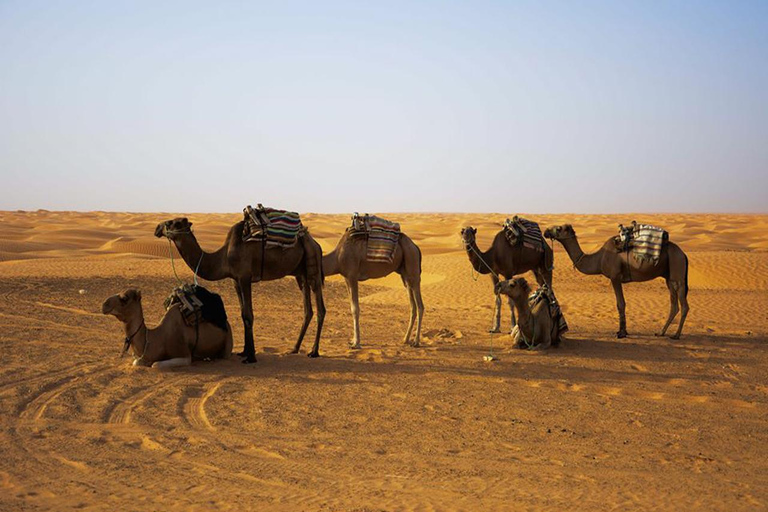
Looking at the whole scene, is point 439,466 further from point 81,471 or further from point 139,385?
point 139,385

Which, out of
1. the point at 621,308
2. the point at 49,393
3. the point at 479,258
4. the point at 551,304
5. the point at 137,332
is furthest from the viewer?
the point at 479,258

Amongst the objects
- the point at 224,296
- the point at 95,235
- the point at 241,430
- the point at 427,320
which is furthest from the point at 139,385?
the point at 95,235

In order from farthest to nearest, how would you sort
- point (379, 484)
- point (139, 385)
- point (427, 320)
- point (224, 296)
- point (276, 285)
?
1. point (276, 285)
2. point (224, 296)
3. point (427, 320)
4. point (139, 385)
5. point (379, 484)

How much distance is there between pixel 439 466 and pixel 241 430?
2182mm

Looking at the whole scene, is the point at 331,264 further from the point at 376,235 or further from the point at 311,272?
the point at 311,272

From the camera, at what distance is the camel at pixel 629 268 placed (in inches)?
525

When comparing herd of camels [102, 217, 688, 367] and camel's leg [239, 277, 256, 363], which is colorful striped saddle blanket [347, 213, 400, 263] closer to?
herd of camels [102, 217, 688, 367]

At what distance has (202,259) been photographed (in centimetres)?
1047

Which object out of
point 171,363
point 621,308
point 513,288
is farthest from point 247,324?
point 621,308

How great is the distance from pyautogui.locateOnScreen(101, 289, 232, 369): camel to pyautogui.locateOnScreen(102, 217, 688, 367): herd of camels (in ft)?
0.04

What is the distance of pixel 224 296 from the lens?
19375mm

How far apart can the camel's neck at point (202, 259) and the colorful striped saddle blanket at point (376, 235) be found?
2.68 meters

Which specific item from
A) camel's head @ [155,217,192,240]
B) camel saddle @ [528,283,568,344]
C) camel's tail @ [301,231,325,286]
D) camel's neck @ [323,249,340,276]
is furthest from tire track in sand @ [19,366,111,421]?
camel saddle @ [528,283,568,344]

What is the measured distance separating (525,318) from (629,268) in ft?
9.80
